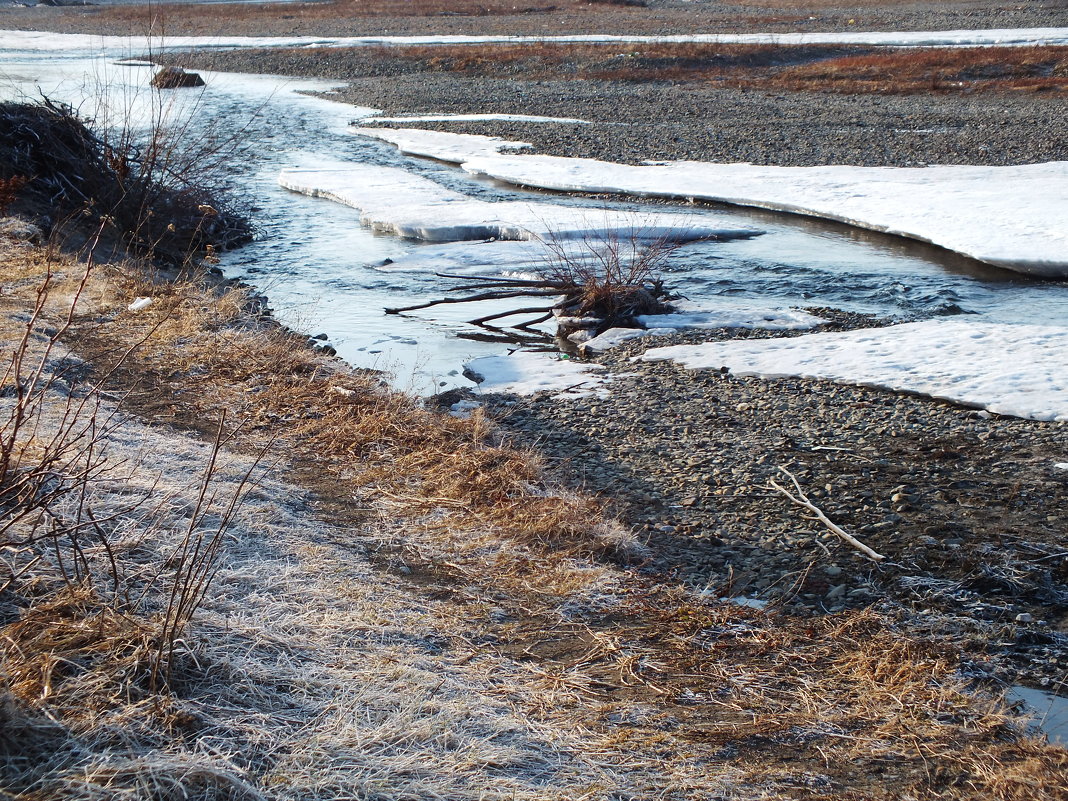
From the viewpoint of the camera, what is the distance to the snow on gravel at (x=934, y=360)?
6375 mm

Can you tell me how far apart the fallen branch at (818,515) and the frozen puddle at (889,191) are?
218 inches

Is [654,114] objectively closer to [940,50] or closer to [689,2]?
[940,50]

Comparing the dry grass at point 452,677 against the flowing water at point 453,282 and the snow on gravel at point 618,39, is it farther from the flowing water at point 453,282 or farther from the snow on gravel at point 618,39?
the snow on gravel at point 618,39

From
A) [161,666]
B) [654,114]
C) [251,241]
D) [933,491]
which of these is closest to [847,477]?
[933,491]

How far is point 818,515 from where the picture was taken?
193 inches

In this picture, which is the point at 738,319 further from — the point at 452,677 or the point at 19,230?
the point at 19,230

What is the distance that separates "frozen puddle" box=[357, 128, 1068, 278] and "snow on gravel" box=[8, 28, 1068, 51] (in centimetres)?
1719

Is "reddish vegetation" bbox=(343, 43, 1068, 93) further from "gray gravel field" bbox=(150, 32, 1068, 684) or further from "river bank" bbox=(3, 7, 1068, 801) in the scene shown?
"river bank" bbox=(3, 7, 1068, 801)

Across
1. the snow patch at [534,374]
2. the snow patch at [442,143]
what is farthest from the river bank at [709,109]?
the snow patch at [534,374]

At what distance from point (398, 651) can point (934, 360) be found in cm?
504

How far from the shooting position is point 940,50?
28109 mm

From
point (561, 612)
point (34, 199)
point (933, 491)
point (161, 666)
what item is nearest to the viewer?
point (161, 666)

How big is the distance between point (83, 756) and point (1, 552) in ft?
3.74

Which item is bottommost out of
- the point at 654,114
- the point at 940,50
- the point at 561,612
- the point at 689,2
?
the point at 561,612
